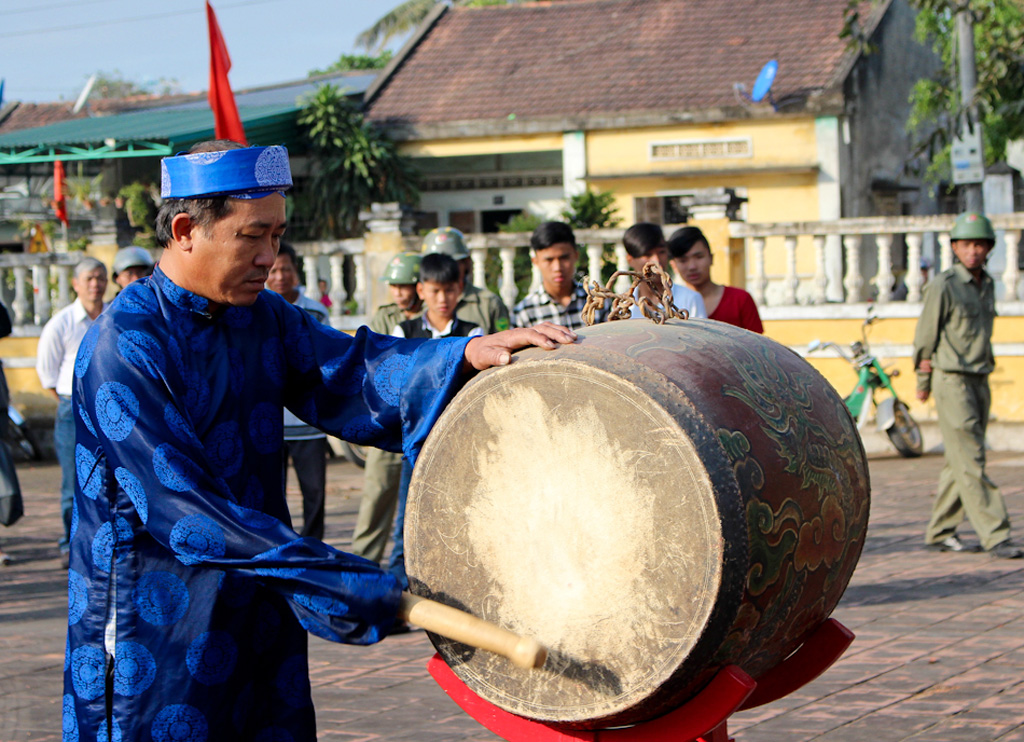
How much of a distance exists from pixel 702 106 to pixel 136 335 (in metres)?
18.3

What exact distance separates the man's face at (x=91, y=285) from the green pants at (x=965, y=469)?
16.7ft

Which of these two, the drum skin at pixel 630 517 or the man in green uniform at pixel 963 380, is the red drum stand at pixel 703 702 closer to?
the drum skin at pixel 630 517

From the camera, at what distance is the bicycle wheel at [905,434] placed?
35.2ft

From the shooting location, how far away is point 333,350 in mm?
2973

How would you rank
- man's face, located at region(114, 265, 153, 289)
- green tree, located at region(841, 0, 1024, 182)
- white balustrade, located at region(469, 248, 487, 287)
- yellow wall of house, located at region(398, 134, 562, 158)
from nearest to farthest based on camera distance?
man's face, located at region(114, 265, 153, 289) < white balustrade, located at region(469, 248, 487, 287) < green tree, located at region(841, 0, 1024, 182) < yellow wall of house, located at region(398, 134, 562, 158)

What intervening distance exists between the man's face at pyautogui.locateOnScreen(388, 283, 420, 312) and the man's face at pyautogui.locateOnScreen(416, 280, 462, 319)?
0.63 m

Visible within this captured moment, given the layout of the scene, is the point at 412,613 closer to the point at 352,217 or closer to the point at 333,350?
the point at 333,350

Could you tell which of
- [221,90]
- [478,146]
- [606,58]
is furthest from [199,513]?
[606,58]

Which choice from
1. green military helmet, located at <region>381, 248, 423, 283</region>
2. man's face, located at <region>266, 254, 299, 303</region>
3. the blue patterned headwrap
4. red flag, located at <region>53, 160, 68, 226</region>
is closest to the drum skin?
the blue patterned headwrap

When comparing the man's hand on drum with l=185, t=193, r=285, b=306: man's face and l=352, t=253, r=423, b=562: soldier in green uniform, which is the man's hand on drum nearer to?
l=185, t=193, r=285, b=306: man's face

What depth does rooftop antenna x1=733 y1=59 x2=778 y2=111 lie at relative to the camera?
18219 mm

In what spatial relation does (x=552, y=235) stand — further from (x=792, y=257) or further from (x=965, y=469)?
(x=792, y=257)

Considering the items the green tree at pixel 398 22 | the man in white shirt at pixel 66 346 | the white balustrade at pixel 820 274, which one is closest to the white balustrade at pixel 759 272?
the white balustrade at pixel 820 274

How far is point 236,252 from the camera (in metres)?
2.62
